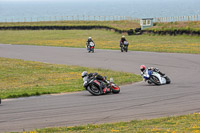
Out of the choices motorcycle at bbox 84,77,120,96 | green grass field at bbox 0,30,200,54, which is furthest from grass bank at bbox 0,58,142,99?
green grass field at bbox 0,30,200,54

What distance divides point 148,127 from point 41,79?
43.8 ft

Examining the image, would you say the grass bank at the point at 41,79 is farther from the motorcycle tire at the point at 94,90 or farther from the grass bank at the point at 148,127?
the grass bank at the point at 148,127

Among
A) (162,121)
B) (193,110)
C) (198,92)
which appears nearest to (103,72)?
(198,92)

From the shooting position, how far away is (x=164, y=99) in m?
13.9

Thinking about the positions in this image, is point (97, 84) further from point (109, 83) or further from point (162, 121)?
point (162, 121)

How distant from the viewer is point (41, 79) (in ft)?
71.7

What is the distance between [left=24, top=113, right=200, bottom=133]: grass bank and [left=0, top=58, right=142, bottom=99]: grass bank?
692 centimetres

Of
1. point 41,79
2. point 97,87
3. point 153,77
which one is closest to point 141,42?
point 41,79

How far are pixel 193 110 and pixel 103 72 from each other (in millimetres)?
12319

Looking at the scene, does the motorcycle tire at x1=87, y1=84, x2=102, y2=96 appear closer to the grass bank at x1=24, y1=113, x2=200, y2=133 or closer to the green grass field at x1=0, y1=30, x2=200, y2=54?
the grass bank at x1=24, y1=113, x2=200, y2=133

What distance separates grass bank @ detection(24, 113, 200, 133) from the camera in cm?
872

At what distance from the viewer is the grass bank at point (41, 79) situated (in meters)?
17.4

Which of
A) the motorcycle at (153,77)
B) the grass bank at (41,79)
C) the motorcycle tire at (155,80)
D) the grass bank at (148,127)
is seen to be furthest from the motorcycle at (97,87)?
the grass bank at (148,127)

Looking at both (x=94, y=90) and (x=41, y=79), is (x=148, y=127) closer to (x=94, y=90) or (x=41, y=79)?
(x=94, y=90)
